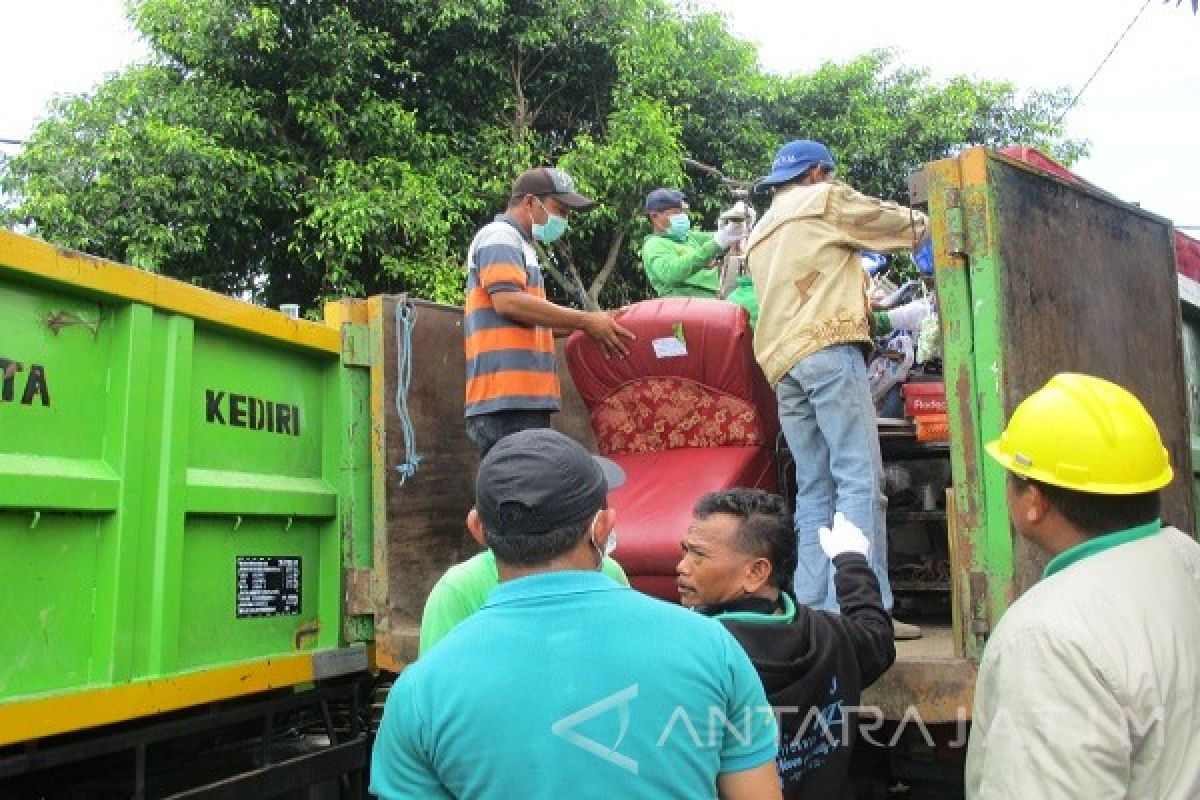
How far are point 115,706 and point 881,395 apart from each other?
249cm

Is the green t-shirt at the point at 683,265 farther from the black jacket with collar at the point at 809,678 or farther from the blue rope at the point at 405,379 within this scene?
the black jacket with collar at the point at 809,678

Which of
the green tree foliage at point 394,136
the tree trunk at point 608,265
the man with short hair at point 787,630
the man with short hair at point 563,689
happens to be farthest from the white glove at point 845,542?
the tree trunk at point 608,265

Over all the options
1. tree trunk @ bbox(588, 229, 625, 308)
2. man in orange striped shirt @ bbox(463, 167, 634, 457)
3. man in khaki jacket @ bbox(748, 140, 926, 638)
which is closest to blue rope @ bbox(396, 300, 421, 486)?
man in orange striped shirt @ bbox(463, 167, 634, 457)

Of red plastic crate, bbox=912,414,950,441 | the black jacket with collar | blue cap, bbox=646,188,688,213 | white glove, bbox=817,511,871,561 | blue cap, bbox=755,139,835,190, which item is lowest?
the black jacket with collar

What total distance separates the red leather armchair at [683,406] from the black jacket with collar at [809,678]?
3.36 feet

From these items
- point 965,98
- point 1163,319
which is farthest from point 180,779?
point 965,98

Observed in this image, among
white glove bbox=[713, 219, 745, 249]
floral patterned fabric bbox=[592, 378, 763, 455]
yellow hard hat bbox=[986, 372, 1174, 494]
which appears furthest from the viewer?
white glove bbox=[713, 219, 745, 249]

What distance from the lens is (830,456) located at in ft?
9.95

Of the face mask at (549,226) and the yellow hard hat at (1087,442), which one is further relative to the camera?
the face mask at (549,226)

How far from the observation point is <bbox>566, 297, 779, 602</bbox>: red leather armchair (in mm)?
3232

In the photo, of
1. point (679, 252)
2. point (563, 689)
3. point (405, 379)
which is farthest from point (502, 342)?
point (563, 689)

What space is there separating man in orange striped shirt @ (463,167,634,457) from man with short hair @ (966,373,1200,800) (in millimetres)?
1815

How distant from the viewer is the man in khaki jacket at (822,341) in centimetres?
296

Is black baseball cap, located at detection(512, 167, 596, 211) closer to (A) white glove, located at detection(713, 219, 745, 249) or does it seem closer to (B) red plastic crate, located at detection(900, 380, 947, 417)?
(A) white glove, located at detection(713, 219, 745, 249)
